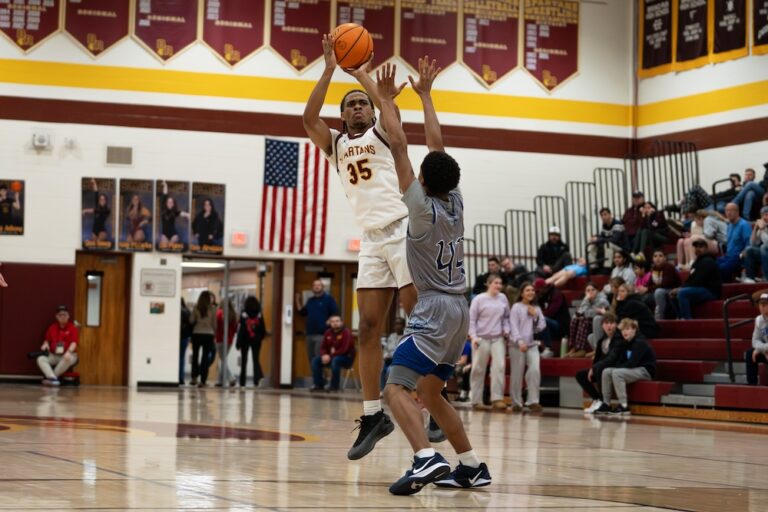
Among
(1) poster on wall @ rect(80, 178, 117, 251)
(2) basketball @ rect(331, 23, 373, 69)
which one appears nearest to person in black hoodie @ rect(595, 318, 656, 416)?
(2) basketball @ rect(331, 23, 373, 69)

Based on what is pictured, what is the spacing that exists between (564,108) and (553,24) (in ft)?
5.69

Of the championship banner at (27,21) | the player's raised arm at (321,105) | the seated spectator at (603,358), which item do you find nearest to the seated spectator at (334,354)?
the seated spectator at (603,358)

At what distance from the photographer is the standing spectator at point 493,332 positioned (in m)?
16.0

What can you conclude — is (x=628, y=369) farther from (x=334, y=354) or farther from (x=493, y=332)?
(x=334, y=354)

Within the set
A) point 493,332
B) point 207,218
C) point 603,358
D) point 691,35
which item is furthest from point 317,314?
point 691,35

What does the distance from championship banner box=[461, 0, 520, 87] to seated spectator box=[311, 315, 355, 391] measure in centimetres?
619

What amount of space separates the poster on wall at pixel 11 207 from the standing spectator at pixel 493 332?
9.49 meters

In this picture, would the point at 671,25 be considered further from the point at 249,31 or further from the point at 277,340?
the point at 277,340

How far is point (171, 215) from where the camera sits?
22.2 metres

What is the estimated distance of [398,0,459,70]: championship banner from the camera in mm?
23547

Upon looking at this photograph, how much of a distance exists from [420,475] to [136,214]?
1738 centimetres

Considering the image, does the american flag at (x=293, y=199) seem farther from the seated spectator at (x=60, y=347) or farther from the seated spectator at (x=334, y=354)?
the seated spectator at (x=60, y=347)

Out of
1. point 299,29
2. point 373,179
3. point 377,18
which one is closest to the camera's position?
point 373,179

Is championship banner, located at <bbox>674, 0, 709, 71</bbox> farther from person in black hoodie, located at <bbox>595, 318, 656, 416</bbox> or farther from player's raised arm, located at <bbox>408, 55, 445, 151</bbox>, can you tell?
player's raised arm, located at <bbox>408, 55, 445, 151</bbox>
